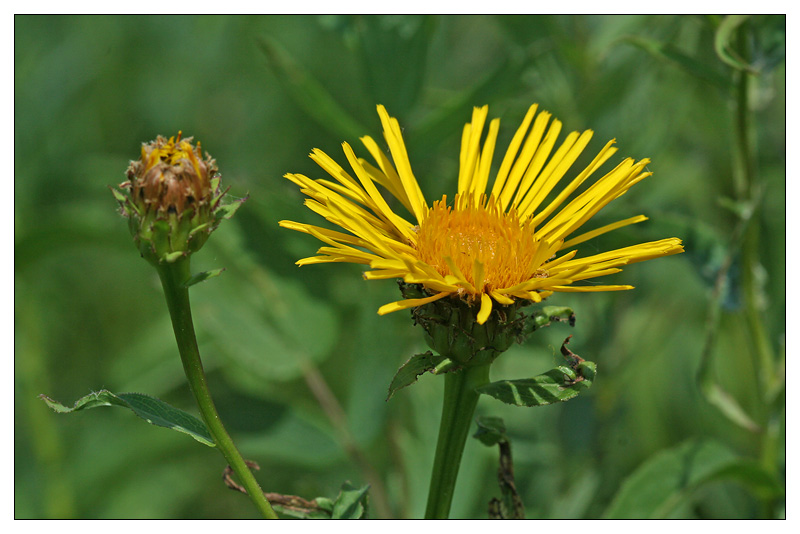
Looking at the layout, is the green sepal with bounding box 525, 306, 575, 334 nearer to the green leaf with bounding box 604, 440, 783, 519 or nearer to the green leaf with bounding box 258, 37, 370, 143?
the green leaf with bounding box 604, 440, 783, 519

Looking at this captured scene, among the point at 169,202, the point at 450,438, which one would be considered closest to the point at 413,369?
the point at 450,438

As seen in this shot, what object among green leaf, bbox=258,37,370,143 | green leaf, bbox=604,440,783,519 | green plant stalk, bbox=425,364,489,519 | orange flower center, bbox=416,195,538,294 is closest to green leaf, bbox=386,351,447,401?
green plant stalk, bbox=425,364,489,519

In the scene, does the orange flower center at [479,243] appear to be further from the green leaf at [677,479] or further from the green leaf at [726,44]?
the green leaf at [677,479]

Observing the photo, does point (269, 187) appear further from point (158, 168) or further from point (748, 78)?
point (748, 78)

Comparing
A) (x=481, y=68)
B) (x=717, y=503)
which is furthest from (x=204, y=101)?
(x=717, y=503)

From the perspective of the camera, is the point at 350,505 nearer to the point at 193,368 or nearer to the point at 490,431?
the point at 490,431
